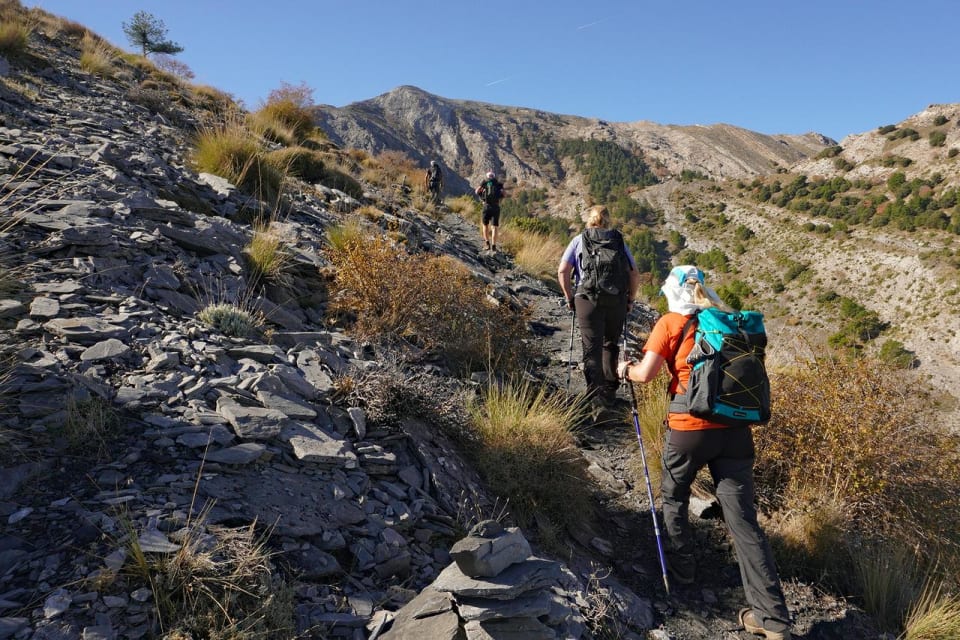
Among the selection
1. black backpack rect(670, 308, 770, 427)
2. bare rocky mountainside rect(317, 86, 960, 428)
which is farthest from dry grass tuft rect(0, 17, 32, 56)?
black backpack rect(670, 308, 770, 427)

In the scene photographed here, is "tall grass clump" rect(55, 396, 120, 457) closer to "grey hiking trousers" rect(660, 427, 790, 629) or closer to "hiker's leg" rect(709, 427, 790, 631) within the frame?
"grey hiking trousers" rect(660, 427, 790, 629)

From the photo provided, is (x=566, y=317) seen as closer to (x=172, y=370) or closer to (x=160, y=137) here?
(x=172, y=370)

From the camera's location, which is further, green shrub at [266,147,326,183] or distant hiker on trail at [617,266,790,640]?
green shrub at [266,147,326,183]

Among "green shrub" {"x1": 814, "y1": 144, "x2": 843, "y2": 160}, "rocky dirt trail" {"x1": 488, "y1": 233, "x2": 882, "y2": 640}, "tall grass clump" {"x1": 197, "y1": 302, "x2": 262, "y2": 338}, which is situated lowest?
"rocky dirt trail" {"x1": 488, "y1": 233, "x2": 882, "y2": 640}

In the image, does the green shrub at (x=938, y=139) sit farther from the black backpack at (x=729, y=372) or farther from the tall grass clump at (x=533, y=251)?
the black backpack at (x=729, y=372)

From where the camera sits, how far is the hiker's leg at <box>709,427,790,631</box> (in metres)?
2.95

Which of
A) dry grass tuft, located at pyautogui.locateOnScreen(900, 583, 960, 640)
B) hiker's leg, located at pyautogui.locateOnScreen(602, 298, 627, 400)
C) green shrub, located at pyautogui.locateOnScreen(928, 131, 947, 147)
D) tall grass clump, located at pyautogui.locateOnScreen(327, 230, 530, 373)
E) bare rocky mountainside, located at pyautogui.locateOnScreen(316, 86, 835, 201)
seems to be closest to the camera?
dry grass tuft, located at pyautogui.locateOnScreen(900, 583, 960, 640)

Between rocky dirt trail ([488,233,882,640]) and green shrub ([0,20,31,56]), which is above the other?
green shrub ([0,20,31,56])

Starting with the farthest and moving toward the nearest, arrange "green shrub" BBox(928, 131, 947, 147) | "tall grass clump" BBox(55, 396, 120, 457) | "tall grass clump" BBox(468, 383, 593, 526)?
"green shrub" BBox(928, 131, 947, 147)
"tall grass clump" BBox(468, 383, 593, 526)
"tall grass clump" BBox(55, 396, 120, 457)

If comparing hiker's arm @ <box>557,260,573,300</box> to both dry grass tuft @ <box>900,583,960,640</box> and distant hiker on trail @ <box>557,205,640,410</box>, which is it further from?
dry grass tuft @ <box>900,583,960,640</box>

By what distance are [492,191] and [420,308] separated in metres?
6.20

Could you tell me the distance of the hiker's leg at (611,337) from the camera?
Result: 197 inches

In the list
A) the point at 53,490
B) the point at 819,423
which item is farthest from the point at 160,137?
the point at 819,423

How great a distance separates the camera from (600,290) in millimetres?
4902
